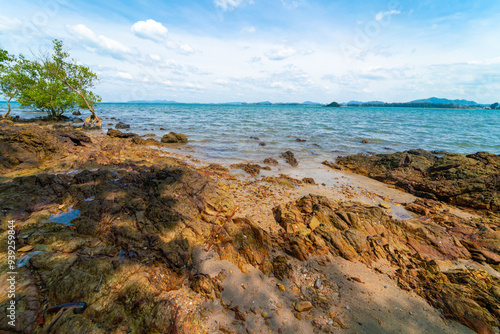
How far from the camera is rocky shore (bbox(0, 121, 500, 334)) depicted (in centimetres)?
348

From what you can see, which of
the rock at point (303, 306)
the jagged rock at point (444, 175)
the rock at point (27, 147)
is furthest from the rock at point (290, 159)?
the rock at point (27, 147)

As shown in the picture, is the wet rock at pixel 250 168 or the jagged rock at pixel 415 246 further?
the wet rock at pixel 250 168

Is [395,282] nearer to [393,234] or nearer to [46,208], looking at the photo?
[393,234]

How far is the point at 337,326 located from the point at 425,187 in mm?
9853

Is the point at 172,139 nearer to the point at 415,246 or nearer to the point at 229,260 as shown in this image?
the point at 229,260

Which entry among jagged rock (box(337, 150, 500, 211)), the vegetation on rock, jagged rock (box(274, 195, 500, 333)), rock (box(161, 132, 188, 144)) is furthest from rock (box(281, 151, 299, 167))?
the vegetation on rock

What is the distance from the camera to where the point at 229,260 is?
16.5 ft

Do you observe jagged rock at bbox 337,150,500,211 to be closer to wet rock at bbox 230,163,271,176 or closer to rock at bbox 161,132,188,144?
wet rock at bbox 230,163,271,176

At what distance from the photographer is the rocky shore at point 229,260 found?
3480 millimetres

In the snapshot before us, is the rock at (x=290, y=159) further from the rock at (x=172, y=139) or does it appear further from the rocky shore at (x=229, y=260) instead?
the rock at (x=172, y=139)

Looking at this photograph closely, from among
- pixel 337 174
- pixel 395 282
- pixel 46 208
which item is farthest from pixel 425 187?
pixel 46 208

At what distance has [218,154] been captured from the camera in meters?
16.6

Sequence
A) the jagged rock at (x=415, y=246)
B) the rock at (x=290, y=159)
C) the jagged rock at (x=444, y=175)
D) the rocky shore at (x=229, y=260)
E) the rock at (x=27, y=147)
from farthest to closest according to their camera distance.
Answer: the rock at (x=290, y=159)
the rock at (x=27, y=147)
the jagged rock at (x=444, y=175)
the jagged rock at (x=415, y=246)
the rocky shore at (x=229, y=260)

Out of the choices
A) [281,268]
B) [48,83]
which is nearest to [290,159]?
[281,268]
